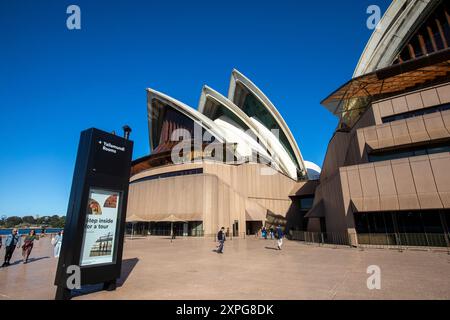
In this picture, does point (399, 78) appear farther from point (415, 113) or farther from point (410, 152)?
point (410, 152)

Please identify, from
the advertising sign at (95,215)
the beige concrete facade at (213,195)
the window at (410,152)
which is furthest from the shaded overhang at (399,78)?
the advertising sign at (95,215)

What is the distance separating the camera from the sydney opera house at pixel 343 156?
600 inches

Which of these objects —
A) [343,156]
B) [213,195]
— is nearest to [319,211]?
[343,156]

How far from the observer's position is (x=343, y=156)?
22.2 m

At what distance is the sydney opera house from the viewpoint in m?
15.2

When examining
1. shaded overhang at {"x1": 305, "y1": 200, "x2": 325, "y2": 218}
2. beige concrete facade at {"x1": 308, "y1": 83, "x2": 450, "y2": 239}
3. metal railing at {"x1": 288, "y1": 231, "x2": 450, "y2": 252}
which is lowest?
metal railing at {"x1": 288, "y1": 231, "x2": 450, "y2": 252}

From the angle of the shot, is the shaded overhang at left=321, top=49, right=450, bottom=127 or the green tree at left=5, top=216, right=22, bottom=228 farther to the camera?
the green tree at left=5, top=216, right=22, bottom=228

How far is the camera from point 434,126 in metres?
15.6

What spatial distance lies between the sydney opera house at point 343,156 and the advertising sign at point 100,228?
15.6 metres

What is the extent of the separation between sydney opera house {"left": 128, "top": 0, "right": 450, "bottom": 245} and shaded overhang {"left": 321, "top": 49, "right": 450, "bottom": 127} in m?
0.09

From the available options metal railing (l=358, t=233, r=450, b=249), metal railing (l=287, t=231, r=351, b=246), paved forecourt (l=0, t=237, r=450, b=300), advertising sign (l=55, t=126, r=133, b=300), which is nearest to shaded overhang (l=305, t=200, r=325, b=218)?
metal railing (l=287, t=231, r=351, b=246)

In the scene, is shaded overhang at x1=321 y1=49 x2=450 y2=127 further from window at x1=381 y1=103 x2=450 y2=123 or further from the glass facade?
the glass facade
